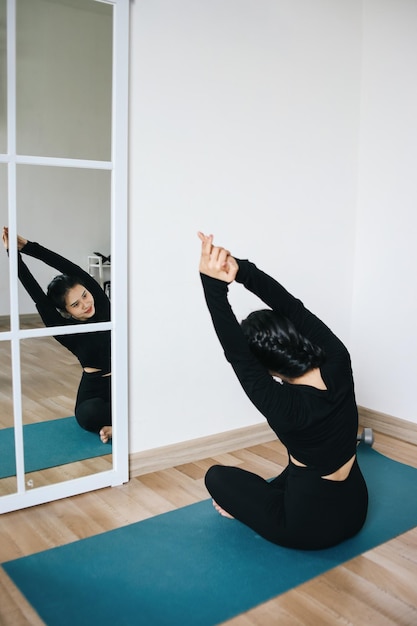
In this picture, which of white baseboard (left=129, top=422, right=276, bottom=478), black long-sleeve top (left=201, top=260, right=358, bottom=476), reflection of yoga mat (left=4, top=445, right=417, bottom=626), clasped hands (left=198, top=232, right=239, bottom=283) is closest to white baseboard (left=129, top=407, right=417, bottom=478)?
white baseboard (left=129, top=422, right=276, bottom=478)

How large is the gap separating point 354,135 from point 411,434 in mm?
1629

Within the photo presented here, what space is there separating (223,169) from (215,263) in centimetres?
125

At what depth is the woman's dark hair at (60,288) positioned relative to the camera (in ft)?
7.44

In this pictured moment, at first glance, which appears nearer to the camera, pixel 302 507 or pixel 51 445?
pixel 302 507

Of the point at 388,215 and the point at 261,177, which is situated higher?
the point at 261,177

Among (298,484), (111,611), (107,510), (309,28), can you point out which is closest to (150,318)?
(107,510)

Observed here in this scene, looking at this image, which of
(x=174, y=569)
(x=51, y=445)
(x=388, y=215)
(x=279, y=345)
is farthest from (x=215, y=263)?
(x=388, y=215)

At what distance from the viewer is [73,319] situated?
2.35 meters

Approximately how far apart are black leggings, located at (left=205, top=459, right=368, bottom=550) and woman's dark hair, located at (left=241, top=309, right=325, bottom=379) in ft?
1.25

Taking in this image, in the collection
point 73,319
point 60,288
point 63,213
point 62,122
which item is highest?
point 62,122

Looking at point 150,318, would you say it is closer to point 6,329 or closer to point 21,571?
point 6,329

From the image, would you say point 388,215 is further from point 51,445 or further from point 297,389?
point 51,445

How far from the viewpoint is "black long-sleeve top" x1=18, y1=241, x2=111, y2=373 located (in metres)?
2.21

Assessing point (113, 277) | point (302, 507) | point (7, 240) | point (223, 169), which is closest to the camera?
point (302, 507)
